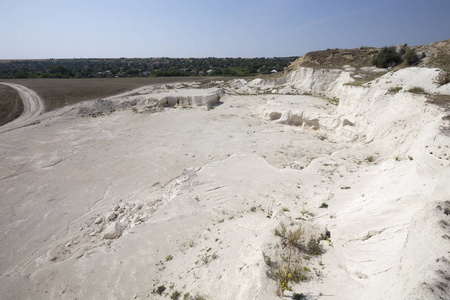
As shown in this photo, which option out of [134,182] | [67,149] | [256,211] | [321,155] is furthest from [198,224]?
[67,149]

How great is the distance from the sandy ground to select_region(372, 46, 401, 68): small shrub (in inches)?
436

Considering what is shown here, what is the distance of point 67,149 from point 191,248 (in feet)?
49.0

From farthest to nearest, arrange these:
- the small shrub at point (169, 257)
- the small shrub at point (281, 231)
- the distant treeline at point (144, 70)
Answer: the distant treeline at point (144, 70)
the small shrub at point (169, 257)
the small shrub at point (281, 231)

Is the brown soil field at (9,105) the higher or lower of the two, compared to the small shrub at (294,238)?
higher

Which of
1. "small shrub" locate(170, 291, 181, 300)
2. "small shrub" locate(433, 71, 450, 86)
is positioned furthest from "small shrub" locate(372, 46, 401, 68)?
"small shrub" locate(170, 291, 181, 300)

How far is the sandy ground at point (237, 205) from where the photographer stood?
16.1 feet

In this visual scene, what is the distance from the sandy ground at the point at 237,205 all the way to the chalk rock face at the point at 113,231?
0.05 m

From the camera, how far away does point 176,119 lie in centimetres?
2314

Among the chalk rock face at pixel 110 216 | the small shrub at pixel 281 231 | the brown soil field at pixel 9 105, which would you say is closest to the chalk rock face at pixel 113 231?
the chalk rock face at pixel 110 216

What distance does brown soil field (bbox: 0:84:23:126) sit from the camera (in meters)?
24.5

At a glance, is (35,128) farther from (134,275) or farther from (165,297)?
(165,297)

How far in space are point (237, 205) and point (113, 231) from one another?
5111 mm

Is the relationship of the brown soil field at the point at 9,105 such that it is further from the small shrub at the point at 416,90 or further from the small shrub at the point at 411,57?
the small shrub at the point at 411,57

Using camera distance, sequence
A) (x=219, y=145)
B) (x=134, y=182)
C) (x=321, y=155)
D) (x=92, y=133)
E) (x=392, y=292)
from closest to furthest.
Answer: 1. (x=392, y=292)
2. (x=134, y=182)
3. (x=321, y=155)
4. (x=219, y=145)
5. (x=92, y=133)
